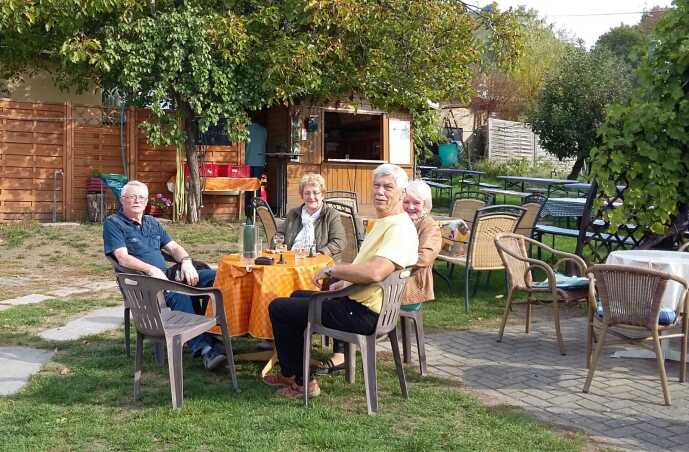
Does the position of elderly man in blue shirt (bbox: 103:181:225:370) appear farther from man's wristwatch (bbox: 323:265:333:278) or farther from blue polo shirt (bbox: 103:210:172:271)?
man's wristwatch (bbox: 323:265:333:278)

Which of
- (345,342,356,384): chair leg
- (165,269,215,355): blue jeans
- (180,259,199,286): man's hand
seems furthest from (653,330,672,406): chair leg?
(180,259,199,286): man's hand

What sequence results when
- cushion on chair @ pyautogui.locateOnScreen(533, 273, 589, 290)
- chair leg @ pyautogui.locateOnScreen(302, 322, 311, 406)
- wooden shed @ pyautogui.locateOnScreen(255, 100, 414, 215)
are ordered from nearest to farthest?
chair leg @ pyautogui.locateOnScreen(302, 322, 311, 406) < cushion on chair @ pyautogui.locateOnScreen(533, 273, 589, 290) < wooden shed @ pyautogui.locateOnScreen(255, 100, 414, 215)

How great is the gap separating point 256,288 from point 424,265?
106cm

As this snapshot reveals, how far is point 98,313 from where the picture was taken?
6.29 meters

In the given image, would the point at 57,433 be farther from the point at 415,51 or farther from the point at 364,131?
the point at 364,131

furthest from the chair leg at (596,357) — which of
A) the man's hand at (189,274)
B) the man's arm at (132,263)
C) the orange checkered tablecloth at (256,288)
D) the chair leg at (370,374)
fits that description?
the man's arm at (132,263)

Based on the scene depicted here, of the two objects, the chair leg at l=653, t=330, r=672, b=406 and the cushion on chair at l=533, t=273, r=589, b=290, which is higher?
the cushion on chair at l=533, t=273, r=589, b=290

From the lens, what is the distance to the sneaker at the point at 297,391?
4.11m

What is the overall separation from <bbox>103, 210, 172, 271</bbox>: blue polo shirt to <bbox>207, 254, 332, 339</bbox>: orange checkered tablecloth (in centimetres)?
59

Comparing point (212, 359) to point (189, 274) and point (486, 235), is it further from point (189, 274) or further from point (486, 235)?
point (486, 235)

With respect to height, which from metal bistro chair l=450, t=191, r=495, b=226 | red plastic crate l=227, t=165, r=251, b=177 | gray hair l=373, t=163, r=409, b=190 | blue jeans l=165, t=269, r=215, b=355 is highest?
red plastic crate l=227, t=165, r=251, b=177

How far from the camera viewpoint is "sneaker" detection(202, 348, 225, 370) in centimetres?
455

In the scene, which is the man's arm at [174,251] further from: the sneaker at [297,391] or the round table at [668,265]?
the round table at [668,265]

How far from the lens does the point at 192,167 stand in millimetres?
12711
